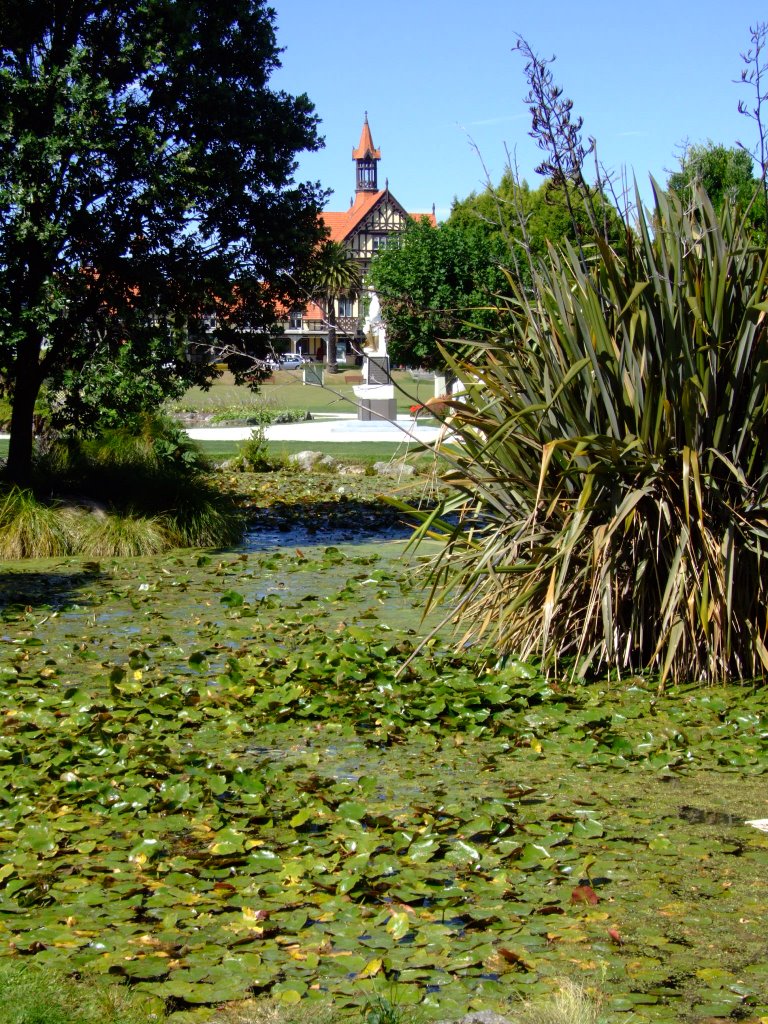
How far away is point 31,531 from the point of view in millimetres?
11945

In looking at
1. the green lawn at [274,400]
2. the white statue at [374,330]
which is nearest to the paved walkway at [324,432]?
the green lawn at [274,400]

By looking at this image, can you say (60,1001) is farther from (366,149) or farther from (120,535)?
(366,149)

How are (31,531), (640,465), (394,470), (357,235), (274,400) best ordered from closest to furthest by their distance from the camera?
(640,465)
(31,531)
(394,470)
(274,400)
(357,235)

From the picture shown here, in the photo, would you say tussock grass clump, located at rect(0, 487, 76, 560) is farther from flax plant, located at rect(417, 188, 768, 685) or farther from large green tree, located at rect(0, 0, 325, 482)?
flax plant, located at rect(417, 188, 768, 685)

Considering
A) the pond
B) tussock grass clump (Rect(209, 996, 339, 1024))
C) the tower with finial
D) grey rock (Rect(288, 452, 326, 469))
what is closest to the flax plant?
the pond

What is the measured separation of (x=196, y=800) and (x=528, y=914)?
5.32ft

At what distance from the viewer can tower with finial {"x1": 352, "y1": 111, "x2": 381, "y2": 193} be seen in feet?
346

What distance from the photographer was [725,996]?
11.2 ft

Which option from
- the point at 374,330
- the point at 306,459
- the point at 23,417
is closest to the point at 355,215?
the point at 374,330

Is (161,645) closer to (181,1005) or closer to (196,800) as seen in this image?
(196,800)

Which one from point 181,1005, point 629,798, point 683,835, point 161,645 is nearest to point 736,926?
point 683,835

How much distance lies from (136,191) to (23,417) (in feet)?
8.94

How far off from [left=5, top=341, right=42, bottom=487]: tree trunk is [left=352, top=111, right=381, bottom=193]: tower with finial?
94.9 metres

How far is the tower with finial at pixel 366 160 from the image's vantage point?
106 m
